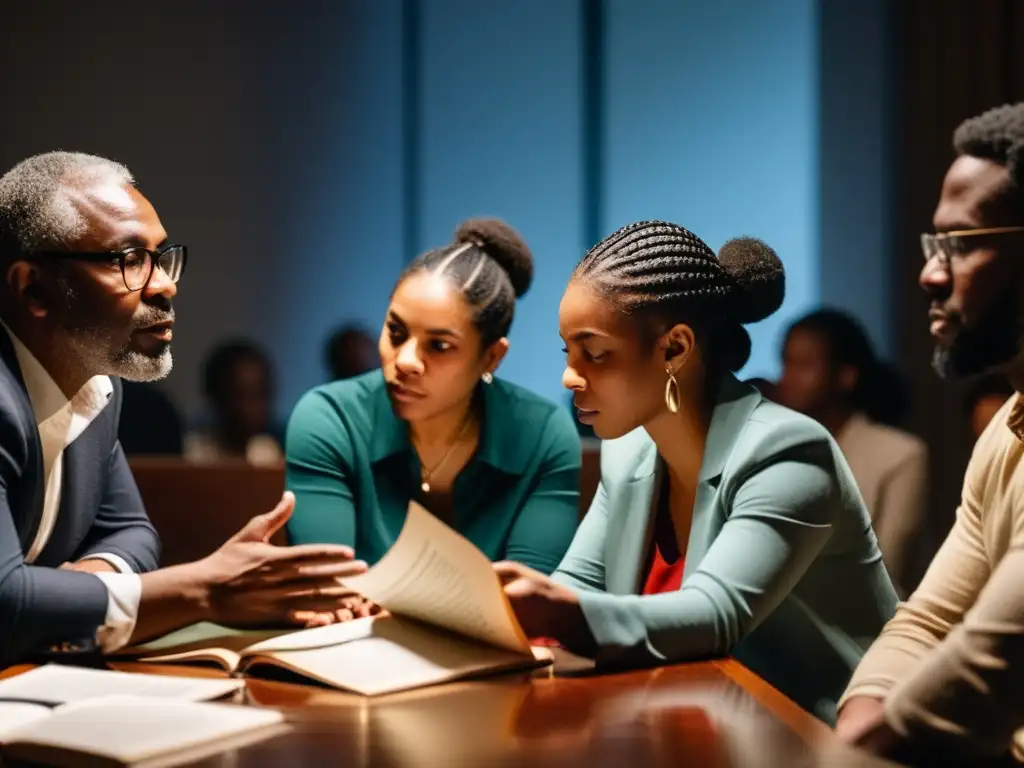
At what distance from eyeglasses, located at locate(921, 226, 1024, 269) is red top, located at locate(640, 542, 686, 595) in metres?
0.59

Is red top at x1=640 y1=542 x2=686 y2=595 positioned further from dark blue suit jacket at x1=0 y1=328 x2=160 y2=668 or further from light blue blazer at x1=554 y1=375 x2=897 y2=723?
dark blue suit jacket at x1=0 y1=328 x2=160 y2=668

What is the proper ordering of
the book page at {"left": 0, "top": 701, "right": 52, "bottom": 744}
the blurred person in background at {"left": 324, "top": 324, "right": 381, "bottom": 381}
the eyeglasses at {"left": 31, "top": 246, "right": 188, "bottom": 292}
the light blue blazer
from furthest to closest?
the blurred person in background at {"left": 324, "top": 324, "right": 381, "bottom": 381}
the eyeglasses at {"left": 31, "top": 246, "right": 188, "bottom": 292}
the light blue blazer
the book page at {"left": 0, "top": 701, "right": 52, "bottom": 744}

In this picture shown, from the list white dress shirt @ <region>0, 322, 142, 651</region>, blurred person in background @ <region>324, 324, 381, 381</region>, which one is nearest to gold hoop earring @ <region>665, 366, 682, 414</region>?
white dress shirt @ <region>0, 322, 142, 651</region>

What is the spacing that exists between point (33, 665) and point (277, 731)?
1.82 ft

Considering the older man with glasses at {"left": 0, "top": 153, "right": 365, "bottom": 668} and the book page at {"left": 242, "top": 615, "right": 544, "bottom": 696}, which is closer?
the book page at {"left": 242, "top": 615, "right": 544, "bottom": 696}

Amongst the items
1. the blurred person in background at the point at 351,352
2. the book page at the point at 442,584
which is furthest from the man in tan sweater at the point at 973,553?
the blurred person in background at the point at 351,352

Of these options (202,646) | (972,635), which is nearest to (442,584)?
(202,646)

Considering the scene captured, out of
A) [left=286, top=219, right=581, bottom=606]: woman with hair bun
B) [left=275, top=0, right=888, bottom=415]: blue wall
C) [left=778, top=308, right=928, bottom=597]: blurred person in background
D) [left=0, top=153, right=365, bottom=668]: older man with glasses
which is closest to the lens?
[left=0, top=153, right=365, bottom=668]: older man with glasses

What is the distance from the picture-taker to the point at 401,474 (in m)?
2.55

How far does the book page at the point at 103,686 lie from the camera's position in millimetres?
1560

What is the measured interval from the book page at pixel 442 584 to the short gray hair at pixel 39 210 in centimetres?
76

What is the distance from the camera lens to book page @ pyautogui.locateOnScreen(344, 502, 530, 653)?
158 cm

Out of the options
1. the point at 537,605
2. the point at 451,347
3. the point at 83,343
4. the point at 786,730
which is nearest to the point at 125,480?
the point at 83,343

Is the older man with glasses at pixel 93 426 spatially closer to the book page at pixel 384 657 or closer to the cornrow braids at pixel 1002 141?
the book page at pixel 384 657
